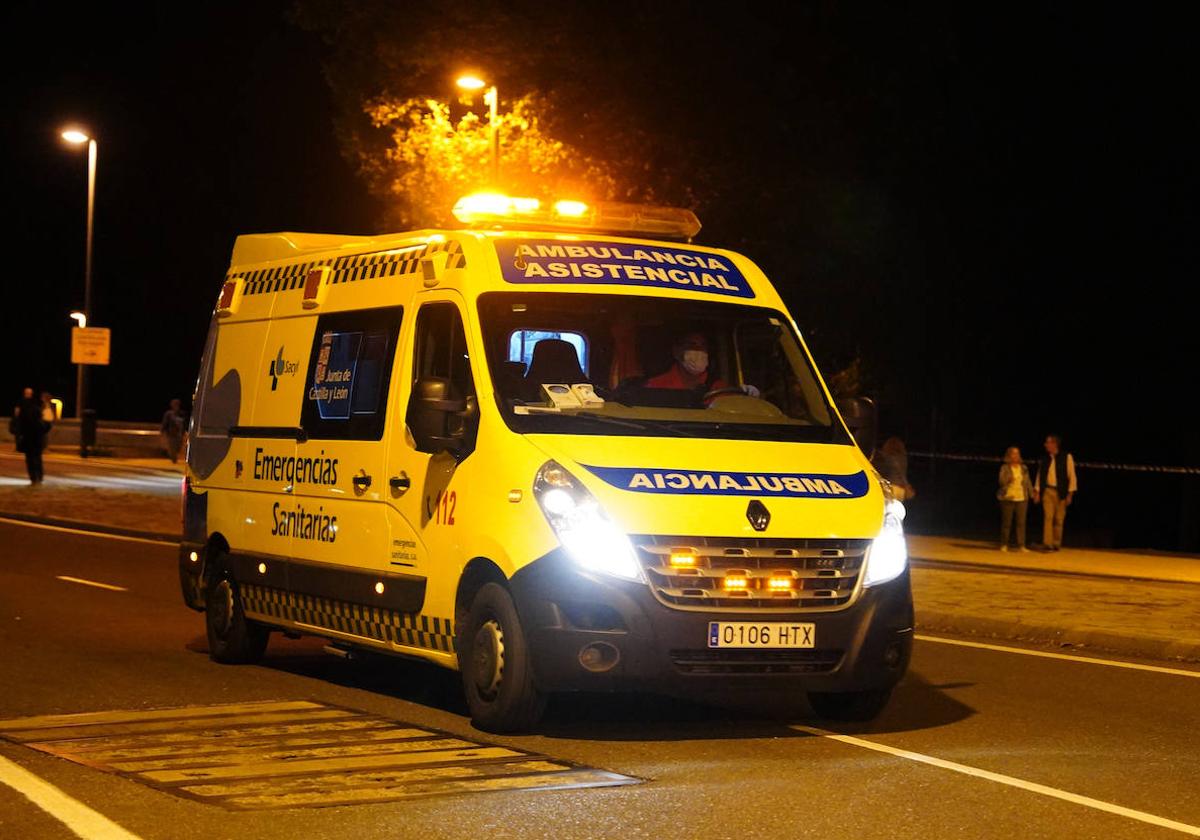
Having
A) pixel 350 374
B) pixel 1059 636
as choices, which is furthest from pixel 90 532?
pixel 350 374

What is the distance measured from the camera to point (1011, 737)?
31.8ft

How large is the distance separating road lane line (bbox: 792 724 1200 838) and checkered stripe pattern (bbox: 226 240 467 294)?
9.83 ft

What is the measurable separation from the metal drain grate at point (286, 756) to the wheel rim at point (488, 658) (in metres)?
0.29

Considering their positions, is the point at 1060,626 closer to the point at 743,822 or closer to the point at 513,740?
the point at 513,740

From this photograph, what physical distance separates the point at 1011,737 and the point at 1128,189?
2379 centimetres

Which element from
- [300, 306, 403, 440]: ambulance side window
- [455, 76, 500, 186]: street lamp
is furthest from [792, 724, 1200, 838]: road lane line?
[455, 76, 500, 186]: street lamp

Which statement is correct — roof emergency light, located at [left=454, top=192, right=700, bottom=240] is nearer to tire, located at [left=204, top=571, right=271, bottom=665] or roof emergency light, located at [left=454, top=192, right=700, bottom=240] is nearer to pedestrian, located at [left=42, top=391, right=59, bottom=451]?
tire, located at [left=204, top=571, right=271, bottom=665]

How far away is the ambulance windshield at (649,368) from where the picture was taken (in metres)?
9.83

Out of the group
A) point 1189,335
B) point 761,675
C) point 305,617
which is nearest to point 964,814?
point 761,675

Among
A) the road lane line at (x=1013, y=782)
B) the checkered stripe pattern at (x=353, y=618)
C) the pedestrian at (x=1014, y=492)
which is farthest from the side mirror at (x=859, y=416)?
the pedestrian at (x=1014, y=492)

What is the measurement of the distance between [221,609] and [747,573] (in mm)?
4443

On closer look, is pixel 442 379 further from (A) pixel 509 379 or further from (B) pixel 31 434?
(B) pixel 31 434

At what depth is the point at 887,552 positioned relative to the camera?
9625 mm

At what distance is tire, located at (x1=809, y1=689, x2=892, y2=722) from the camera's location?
9961 millimetres
